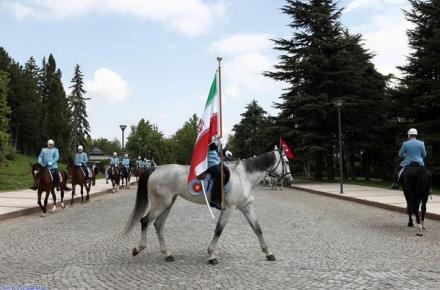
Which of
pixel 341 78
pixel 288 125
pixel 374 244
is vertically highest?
pixel 341 78

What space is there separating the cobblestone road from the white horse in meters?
0.42

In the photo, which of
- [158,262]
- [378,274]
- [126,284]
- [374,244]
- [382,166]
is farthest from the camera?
[382,166]

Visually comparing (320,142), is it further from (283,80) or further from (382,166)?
(382,166)

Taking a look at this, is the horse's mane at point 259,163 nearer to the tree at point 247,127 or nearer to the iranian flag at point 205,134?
the iranian flag at point 205,134

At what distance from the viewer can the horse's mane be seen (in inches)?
332

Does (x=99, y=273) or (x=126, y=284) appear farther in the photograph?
(x=99, y=273)

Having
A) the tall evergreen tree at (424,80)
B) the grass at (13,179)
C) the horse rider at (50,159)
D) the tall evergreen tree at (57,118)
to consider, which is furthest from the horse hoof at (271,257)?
the tall evergreen tree at (57,118)

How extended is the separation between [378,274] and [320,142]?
110 feet

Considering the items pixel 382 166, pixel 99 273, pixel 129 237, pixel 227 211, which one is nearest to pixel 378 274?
pixel 227 211

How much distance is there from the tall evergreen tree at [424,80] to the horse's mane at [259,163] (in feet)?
78.8

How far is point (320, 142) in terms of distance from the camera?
131ft

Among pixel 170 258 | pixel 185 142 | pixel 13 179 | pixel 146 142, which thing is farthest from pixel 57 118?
pixel 170 258

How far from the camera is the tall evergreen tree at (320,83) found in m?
39.6

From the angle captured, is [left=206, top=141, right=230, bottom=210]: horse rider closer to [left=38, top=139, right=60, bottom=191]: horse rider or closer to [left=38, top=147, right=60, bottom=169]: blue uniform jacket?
[left=38, top=139, right=60, bottom=191]: horse rider
